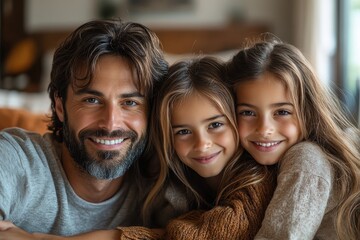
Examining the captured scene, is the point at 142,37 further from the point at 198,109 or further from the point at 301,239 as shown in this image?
the point at 301,239

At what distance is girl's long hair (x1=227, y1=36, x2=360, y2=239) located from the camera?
4.42 ft

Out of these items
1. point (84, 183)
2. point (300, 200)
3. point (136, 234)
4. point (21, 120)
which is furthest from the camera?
point (21, 120)

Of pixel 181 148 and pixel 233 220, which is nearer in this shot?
pixel 233 220

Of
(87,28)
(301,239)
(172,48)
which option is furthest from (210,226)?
(172,48)

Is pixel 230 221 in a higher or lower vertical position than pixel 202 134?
lower

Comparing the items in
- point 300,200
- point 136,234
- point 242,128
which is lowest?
point 136,234

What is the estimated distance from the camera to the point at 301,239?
46.0 inches

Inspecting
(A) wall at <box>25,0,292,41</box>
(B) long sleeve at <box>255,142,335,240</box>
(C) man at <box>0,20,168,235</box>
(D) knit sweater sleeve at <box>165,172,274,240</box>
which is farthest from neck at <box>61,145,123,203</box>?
(A) wall at <box>25,0,292,41</box>

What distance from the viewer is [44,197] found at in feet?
4.80

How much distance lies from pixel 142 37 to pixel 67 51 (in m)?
0.23

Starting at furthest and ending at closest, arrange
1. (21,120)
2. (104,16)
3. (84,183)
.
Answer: (104,16)
(21,120)
(84,183)

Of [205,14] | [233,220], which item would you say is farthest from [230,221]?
[205,14]

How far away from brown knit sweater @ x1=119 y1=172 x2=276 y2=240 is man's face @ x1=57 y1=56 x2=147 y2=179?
8.9 inches

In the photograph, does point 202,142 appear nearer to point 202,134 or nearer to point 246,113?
point 202,134
